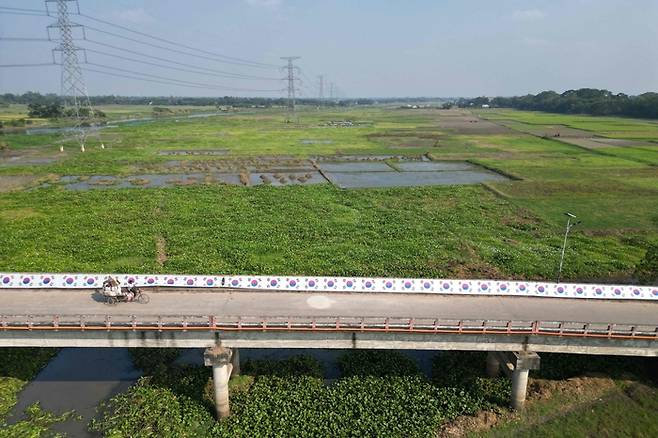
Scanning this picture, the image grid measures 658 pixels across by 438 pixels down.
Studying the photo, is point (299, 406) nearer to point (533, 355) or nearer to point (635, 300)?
point (533, 355)

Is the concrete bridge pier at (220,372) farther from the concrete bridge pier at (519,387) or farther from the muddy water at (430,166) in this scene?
the muddy water at (430,166)

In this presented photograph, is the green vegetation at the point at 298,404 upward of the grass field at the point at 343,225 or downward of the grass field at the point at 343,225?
downward

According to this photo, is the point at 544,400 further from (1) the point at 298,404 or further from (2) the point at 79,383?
(2) the point at 79,383

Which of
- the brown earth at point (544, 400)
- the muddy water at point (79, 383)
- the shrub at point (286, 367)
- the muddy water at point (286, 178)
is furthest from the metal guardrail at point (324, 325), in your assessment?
the muddy water at point (286, 178)

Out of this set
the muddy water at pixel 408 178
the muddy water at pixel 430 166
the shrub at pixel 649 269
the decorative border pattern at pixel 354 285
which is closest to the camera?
the decorative border pattern at pixel 354 285

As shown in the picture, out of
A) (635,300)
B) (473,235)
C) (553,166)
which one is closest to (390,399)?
(635,300)
